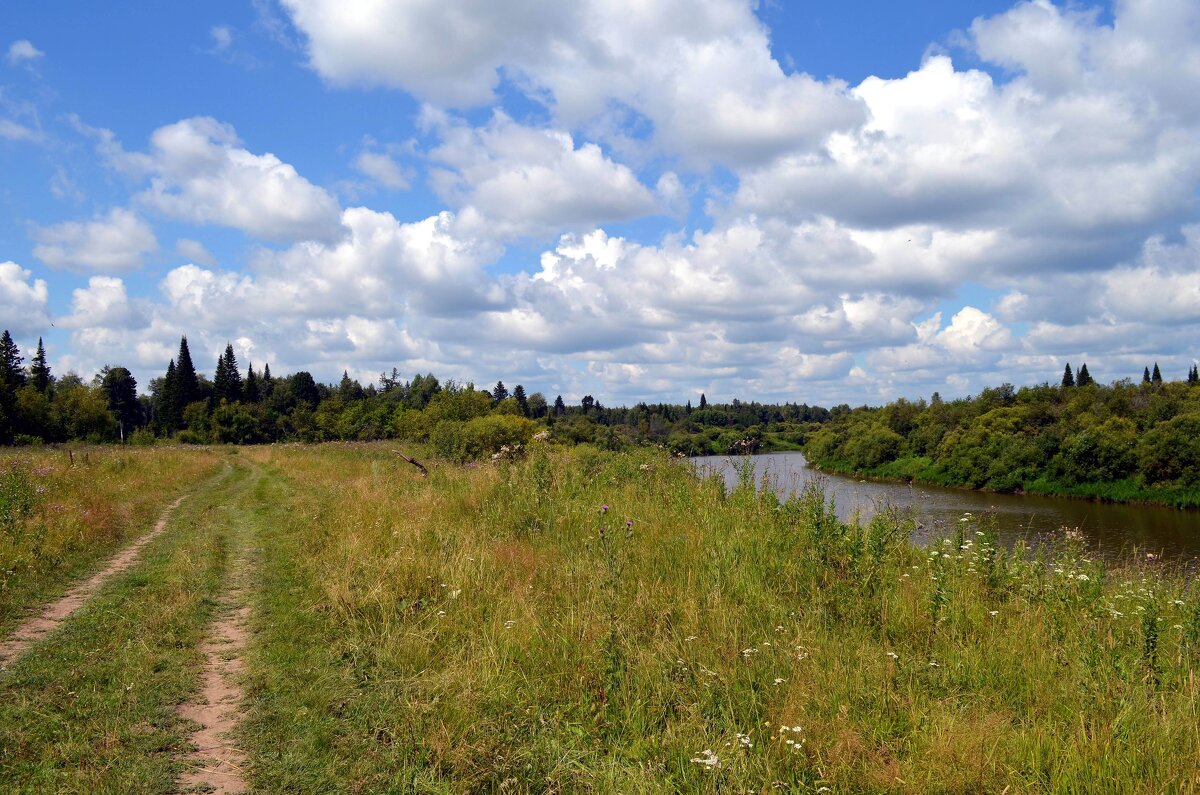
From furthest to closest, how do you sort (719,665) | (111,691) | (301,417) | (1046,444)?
(301,417)
(1046,444)
(111,691)
(719,665)

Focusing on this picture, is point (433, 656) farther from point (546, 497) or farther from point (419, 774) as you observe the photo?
point (546, 497)

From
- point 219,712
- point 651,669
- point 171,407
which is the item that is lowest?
point 219,712

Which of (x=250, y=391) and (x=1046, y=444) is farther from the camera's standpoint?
(x=250, y=391)

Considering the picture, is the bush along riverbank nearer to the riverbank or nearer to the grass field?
the riverbank

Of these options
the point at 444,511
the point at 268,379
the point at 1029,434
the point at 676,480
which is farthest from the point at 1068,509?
the point at 268,379

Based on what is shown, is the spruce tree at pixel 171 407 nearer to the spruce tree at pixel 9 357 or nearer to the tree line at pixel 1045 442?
the spruce tree at pixel 9 357

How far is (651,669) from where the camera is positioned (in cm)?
474

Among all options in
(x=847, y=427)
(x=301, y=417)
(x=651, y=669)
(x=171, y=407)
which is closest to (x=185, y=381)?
(x=171, y=407)

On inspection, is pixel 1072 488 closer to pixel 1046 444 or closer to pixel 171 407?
pixel 1046 444

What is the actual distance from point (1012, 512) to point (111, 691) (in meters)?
43.2

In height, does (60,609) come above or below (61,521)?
below

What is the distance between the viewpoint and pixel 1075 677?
438 centimetres

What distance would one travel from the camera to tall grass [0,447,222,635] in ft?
26.5

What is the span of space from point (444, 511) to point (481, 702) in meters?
5.98
